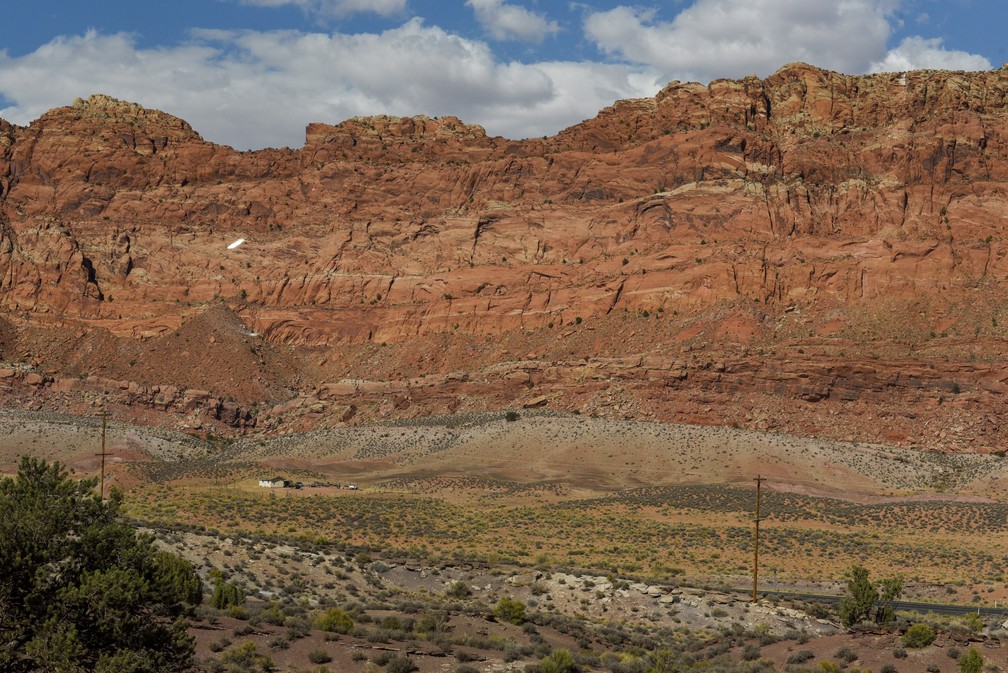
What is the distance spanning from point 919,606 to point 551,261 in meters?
73.2

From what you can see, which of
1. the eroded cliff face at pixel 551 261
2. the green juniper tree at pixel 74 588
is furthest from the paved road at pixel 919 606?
the eroded cliff face at pixel 551 261

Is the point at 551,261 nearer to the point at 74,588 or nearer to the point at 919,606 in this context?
the point at 919,606

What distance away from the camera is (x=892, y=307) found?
9400cm

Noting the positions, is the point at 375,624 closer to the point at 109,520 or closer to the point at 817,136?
the point at 109,520

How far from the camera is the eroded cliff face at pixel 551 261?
9050 centimetres

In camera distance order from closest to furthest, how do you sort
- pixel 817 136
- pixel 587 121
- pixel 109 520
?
pixel 109 520 → pixel 817 136 → pixel 587 121

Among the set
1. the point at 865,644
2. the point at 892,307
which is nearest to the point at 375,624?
the point at 865,644

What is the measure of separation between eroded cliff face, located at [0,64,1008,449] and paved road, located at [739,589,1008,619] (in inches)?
1795

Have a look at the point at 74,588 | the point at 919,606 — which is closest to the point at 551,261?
the point at 919,606

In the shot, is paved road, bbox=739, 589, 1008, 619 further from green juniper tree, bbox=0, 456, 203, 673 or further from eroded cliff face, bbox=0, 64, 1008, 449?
eroded cliff face, bbox=0, 64, 1008, 449

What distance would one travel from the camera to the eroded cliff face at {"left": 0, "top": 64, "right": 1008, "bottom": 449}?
90500 millimetres

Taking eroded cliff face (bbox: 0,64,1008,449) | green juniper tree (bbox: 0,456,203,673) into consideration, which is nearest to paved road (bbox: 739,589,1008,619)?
green juniper tree (bbox: 0,456,203,673)

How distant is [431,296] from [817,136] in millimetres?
38424

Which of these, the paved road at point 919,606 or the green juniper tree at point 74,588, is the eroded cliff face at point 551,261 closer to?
the paved road at point 919,606
